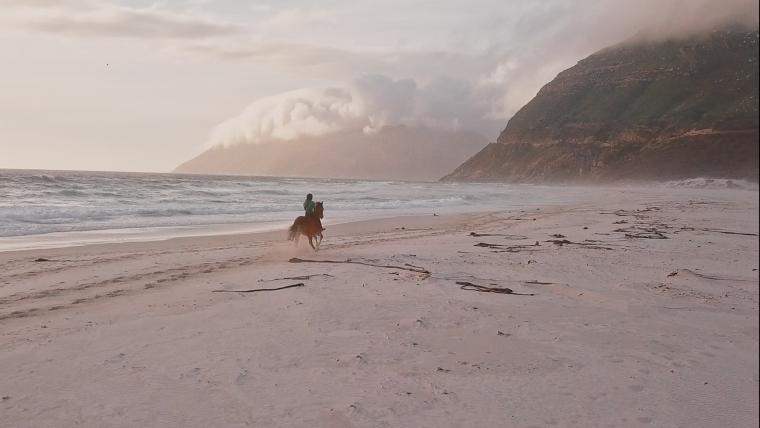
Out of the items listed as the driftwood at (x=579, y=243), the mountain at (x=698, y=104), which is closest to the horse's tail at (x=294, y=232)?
the driftwood at (x=579, y=243)

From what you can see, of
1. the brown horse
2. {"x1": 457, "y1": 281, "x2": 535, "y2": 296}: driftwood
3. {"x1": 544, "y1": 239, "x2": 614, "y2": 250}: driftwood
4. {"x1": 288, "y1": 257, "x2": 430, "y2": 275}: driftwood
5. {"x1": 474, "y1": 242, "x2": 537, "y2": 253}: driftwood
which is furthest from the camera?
the brown horse

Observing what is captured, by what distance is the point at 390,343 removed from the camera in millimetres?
5207

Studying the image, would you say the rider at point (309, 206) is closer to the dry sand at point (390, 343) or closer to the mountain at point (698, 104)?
the dry sand at point (390, 343)

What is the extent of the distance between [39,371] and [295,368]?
88.1 inches

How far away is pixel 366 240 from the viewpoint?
14992mm

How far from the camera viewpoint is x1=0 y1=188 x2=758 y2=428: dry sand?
3.74m

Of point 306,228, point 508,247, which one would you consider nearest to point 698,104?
point 508,247


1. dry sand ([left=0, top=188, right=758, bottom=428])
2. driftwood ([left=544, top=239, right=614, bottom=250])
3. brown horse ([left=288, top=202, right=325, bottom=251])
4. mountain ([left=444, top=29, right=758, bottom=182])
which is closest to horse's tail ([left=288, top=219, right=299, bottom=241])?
brown horse ([left=288, top=202, right=325, bottom=251])

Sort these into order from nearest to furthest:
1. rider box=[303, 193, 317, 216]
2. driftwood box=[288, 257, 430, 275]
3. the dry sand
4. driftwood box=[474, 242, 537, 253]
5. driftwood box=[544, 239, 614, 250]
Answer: the dry sand → driftwood box=[288, 257, 430, 275] → driftwood box=[544, 239, 614, 250] → driftwood box=[474, 242, 537, 253] → rider box=[303, 193, 317, 216]

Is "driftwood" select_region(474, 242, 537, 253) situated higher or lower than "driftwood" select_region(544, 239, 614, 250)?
lower

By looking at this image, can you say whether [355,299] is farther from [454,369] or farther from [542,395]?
[542,395]

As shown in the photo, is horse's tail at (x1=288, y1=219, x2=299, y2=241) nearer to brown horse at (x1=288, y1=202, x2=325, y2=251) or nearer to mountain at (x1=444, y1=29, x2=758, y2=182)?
brown horse at (x1=288, y1=202, x2=325, y2=251)

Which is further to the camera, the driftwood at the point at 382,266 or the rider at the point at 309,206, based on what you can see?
the rider at the point at 309,206

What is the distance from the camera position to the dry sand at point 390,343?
3.74 m
